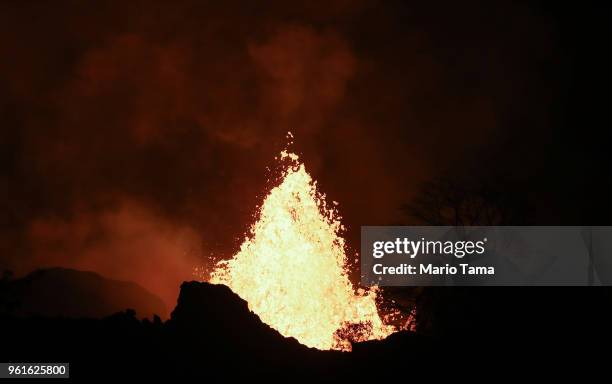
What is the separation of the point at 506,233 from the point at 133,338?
59.9 ft

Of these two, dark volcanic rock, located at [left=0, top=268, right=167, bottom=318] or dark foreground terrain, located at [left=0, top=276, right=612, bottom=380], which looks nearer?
dark foreground terrain, located at [left=0, top=276, right=612, bottom=380]

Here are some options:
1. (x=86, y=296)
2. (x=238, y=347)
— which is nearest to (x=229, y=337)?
(x=238, y=347)

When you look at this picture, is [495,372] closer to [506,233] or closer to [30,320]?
[506,233]

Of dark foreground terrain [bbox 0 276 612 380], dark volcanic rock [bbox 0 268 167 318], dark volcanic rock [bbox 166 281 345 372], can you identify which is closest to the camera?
dark foreground terrain [bbox 0 276 612 380]

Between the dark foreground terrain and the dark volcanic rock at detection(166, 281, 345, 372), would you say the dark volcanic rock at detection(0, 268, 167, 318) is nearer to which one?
the dark foreground terrain

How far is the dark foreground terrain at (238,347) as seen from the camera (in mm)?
22859

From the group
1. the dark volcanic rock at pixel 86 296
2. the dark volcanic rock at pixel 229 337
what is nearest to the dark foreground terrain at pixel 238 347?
the dark volcanic rock at pixel 229 337

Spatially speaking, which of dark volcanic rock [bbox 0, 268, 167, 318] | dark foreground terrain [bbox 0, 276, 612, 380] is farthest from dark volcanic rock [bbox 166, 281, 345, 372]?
dark volcanic rock [bbox 0, 268, 167, 318]

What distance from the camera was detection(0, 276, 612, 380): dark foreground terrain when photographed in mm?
22859

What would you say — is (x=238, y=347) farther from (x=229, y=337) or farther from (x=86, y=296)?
(x=86, y=296)

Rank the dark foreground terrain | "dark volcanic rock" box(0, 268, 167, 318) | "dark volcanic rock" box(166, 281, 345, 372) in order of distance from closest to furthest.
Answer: the dark foreground terrain → "dark volcanic rock" box(166, 281, 345, 372) → "dark volcanic rock" box(0, 268, 167, 318)

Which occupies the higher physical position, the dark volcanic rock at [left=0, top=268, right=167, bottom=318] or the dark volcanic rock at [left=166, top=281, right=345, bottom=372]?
the dark volcanic rock at [left=0, top=268, right=167, bottom=318]

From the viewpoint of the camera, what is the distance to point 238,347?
23609 mm

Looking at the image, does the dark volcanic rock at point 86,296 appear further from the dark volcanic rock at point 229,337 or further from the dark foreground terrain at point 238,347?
the dark volcanic rock at point 229,337
